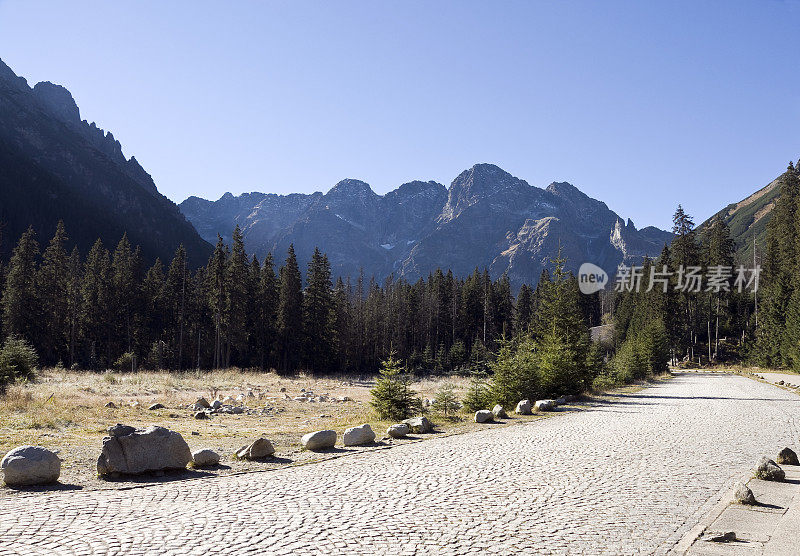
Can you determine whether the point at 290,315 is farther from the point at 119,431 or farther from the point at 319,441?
the point at 119,431

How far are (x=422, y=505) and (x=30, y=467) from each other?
19.5 ft

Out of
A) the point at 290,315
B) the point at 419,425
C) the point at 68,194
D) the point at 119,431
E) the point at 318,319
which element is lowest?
the point at 419,425

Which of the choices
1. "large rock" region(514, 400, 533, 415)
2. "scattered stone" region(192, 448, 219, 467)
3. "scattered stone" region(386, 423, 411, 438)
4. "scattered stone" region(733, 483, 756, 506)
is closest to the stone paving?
"scattered stone" region(733, 483, 756, 506)

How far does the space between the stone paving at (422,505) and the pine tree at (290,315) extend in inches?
2151

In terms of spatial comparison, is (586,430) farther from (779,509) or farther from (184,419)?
(184,419)

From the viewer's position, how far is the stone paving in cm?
539

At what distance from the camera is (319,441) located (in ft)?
37.2

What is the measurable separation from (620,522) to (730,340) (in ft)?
274

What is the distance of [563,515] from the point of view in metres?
6.59

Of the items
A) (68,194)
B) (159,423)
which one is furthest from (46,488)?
(68,194)

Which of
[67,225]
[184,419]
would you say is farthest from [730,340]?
[67,225]

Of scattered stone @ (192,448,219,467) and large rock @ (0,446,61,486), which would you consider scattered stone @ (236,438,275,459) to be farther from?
large rock @ (0,446,61,486)

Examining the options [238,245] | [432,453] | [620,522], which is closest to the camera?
[620,522]

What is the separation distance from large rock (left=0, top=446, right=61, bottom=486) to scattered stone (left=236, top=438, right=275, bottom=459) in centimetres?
321
